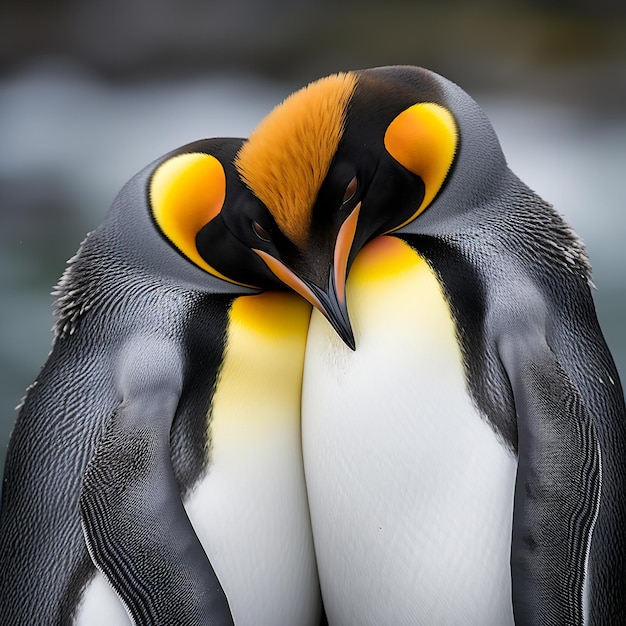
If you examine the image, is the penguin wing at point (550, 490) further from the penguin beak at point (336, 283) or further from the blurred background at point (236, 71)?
the blurred background at point (236, 71)

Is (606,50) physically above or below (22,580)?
above

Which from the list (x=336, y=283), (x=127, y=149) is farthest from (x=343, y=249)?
(x=127, y=149)

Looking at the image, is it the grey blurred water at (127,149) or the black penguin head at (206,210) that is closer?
the black penguin head at (206,210)

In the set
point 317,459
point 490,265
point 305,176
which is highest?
point 305,176

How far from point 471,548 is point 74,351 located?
53 centimetres

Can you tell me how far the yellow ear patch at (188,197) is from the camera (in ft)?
3.14

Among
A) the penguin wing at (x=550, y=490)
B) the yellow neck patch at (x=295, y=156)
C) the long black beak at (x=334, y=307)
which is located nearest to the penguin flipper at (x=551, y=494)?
the penguin wing at (x=550, y=490)

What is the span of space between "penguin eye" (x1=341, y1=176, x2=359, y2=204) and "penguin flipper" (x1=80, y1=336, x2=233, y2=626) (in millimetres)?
276

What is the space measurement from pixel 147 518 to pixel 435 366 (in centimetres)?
36

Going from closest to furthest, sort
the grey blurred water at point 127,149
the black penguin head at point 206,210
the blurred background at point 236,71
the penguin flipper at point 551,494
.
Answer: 1. the penguin flipper at point 551,494
2. the black penguin head at point 206,210
3. the grey blurred water at point 127,149
4. the blurred background at point 236,71

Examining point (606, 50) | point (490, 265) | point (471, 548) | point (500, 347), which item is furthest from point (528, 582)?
point (606, 50)

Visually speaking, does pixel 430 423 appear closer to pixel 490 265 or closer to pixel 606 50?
pixel 490 265

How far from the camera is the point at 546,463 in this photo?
857mm

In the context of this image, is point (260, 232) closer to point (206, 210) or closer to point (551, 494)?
point (206, 210)
